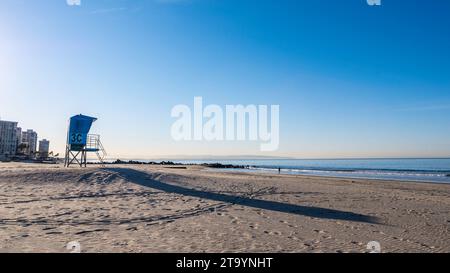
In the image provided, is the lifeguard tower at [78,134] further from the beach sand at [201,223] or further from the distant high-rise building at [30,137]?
the distant high-rise building at [30,137]

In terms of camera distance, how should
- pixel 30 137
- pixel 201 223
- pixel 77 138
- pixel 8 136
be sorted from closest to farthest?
1. pixel 201 223
2. pixel 77 138
3. pixel 8 136
4. pixel 30 137

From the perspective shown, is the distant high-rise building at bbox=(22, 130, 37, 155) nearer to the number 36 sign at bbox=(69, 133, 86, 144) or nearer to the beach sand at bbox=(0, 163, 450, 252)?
the number 36 sign at bbox=(69, 133, 86, 144)

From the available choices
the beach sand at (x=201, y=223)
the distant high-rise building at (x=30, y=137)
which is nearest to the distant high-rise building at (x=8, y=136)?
the distant high-rise building at (x=30, y=137)

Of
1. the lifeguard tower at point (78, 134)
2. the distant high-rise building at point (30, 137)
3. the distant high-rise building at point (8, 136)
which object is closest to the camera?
the lifeguard tower at point (78, 134)

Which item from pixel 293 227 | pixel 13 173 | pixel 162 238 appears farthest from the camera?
pixel 13 173

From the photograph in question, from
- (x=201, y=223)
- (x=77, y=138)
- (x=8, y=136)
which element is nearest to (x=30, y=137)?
(x=8, y=136)

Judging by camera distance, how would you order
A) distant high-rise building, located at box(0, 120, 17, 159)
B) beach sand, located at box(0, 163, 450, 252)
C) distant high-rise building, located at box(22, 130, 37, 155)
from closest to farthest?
beach sand, located at box(0, 163, 450, 252) < distant high-rise building, located at box(0, 120, 17, 159) < distant high-rise building, located at box(22, 130, 37, 155)

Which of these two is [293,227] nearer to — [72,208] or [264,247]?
[264,247]

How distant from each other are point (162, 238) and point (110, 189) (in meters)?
9.09

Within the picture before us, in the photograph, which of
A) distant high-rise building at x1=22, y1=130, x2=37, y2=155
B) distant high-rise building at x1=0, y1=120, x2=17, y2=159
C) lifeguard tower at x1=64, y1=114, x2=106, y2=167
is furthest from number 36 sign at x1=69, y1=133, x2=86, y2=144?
distant high-rise building at x1=22, y1=130, x2=37, y2=155

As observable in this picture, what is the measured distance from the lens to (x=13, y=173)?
655 inches

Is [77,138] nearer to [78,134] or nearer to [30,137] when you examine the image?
[78,134]

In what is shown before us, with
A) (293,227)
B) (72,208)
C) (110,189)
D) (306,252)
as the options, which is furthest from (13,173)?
(306,252)
